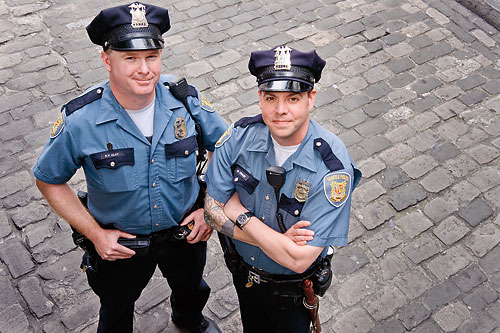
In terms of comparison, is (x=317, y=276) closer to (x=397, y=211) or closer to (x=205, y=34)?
(x=397, y=211)

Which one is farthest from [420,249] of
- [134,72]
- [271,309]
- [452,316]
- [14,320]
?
[14,320]

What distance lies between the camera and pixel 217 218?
3.15m

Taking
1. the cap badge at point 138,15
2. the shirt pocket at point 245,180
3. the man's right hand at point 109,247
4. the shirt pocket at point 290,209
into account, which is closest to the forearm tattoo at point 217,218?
the shirt pocket at point 245,180

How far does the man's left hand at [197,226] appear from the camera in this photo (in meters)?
3.47

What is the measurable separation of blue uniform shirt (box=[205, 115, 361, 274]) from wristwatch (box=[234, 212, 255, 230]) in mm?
90

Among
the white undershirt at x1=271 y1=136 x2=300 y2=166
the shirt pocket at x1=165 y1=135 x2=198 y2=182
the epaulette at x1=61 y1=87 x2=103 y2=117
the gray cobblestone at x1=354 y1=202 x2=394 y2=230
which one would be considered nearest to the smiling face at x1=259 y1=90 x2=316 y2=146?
Result: the white undershirt at x1=271 y1=136 x2=300 y2=166

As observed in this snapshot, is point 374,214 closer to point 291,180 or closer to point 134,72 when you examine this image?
point 291,180

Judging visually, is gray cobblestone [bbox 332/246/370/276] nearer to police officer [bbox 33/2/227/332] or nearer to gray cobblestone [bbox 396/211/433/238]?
gray cobblestone [bbox 396/211/433/238]

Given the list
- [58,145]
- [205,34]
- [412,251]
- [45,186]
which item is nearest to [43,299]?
[45,186]

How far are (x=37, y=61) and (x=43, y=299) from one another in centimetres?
330

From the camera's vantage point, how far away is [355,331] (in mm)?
4328

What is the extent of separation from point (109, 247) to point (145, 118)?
82 centimetres

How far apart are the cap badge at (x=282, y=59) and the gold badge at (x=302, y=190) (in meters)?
0.63

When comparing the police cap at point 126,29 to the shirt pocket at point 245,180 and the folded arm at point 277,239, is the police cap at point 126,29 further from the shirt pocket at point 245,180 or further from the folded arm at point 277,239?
the folded arm at point 277,239
